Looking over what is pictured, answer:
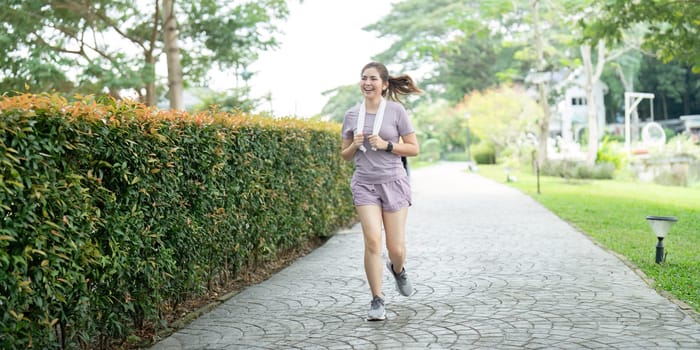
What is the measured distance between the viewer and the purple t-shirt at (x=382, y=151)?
19.4 ft

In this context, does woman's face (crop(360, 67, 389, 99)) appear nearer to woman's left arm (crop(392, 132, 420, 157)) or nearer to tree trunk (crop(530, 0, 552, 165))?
woman's left arm (crop(392, 132, 420, 157))

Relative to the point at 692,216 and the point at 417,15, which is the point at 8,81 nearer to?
the point at 692,216

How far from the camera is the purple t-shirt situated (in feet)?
19.4

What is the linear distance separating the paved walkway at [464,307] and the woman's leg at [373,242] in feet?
1.07

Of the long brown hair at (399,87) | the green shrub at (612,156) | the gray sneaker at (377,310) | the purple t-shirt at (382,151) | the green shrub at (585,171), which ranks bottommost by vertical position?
the gray sneaker at (377,310)

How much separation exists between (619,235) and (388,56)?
1566 inches

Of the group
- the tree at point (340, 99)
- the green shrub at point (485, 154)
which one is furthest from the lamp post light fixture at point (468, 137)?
the tree at point (340, 99)

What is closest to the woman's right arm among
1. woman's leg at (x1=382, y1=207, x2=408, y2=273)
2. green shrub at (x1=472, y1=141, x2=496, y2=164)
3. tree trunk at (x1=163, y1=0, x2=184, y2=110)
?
woman's leg at (x1=382, y1=207, x2=408, y2=273)

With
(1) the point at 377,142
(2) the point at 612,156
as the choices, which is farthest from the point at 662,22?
(2) the point at 612,156

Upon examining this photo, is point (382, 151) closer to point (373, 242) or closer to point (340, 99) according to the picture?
point (373, 242)

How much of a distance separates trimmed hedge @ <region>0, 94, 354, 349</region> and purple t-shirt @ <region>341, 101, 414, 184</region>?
4.45 ft

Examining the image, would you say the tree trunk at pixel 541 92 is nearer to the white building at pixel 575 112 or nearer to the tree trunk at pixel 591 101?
the tree trunk at pixel 591 101

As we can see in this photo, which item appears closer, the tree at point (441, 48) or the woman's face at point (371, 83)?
the woman's face at point (371, 83)

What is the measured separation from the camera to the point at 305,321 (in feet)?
19.5
